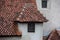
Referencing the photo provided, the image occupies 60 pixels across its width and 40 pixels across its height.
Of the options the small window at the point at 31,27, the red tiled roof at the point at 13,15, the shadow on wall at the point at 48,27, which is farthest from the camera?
the shadow on wall at the point at 48,27

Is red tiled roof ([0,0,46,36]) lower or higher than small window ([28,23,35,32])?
higher

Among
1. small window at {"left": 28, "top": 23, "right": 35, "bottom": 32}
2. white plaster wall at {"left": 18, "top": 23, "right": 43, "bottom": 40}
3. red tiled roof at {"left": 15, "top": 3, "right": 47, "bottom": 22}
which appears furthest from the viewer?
small window at {"left": 28, "top": 23, "right": 35, "bottom": 32}

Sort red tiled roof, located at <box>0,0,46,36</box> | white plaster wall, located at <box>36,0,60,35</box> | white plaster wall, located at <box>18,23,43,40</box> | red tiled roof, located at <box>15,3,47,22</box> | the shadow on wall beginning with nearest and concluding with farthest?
red tiled roof, located at <box>0,0,46,36</box>, red tiled roof, located at <box>15,3,47,22</box>, white plaster wall, located at <box>18,23,43,40</box>, the shadow on wall, white plaster wall, located at <box>36,0,60,35</box>

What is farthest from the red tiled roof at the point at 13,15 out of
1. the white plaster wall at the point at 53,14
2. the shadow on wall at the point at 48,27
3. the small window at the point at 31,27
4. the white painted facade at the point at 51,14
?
the shadow on wall at the point at 48,27

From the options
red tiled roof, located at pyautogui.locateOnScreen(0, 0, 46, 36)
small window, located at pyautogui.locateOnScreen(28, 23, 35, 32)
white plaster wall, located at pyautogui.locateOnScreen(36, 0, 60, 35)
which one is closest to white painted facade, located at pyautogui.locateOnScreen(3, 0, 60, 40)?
white plaster wall, located at pyautogui.locateOnScreen(36, 0, 60, 35)

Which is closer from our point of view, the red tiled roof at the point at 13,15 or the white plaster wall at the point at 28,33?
A: the red tiled roof at the point at 13,15

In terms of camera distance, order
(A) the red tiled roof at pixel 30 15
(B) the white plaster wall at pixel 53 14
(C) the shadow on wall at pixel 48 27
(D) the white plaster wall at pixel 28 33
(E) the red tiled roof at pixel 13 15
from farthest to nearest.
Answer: (B) the white plaster wall at pixel 53 14, (C) the shadow on wall at pixel 48 27, (D) the white plaster wall at pixel 28 33, (A) the red tiled roof at pixel 30 15, (E) the red tiled roof at pixel 13 15

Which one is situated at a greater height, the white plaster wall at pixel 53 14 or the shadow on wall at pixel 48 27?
the white plaster wall at pixel 53 14

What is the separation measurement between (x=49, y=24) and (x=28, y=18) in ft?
12.6

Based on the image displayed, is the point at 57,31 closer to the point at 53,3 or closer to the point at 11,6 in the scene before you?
the point at 53,3

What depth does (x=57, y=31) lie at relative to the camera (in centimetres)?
3297

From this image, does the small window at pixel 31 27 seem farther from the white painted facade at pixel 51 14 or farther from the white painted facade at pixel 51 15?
the white painted facade at pixel 51 14

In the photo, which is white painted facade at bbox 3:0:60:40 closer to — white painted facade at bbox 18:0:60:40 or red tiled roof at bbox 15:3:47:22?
white painted facade at bbox 18:0:60:40

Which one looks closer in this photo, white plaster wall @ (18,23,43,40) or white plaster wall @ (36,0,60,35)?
white plaster wall @ (18,23,43,40)
